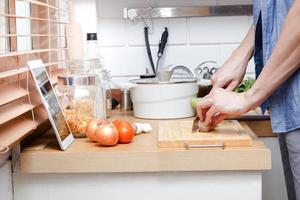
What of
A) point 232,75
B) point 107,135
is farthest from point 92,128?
point 232,75

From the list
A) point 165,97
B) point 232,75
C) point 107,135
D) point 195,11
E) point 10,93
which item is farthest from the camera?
point 195,11

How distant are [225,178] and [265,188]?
0.48 metres

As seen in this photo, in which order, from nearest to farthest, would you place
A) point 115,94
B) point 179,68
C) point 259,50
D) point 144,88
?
point 259,50 < point 144,88 < point 115,94 < point 179,68

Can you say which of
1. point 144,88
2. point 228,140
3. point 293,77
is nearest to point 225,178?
point 228,140

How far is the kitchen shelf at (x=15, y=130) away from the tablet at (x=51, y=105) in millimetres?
54

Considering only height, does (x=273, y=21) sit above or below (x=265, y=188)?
above

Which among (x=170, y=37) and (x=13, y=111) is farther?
(x=170, y=37)

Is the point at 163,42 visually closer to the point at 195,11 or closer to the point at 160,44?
the point at 160,44

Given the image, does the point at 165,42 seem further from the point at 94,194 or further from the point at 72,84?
the point at 94,194

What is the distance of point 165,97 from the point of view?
1344 mm

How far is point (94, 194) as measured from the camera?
1049 millimetres

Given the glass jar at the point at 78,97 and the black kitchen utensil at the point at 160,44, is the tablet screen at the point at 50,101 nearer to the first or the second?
the glass jar at the point at 78,97

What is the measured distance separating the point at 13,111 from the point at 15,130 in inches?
1.6

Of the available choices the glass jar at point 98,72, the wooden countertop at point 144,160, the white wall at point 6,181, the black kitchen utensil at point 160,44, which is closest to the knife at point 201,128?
the wooden countertop at point 144,160
